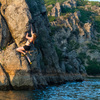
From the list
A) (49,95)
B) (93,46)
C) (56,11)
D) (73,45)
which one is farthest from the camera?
(56,11)

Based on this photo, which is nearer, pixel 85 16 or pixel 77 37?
pixel 77 37

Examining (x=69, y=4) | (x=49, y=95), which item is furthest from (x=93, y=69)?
(x=69, y=4)

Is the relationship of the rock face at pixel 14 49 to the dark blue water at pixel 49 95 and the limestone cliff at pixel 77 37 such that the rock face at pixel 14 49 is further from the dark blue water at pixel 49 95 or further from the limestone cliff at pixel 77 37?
the limestone cliff at pixel 77 37

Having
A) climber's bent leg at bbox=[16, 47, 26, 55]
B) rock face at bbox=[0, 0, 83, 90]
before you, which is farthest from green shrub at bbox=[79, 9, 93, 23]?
climber's bent leg at bbox=[16, 47, 26, 55]

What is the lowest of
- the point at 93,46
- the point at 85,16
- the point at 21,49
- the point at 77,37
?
the point at 93,46

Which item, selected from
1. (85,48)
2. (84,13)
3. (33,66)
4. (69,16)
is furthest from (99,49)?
(33,66)

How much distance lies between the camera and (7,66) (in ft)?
86.9

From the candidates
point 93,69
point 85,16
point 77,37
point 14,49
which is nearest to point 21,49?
point 14,49

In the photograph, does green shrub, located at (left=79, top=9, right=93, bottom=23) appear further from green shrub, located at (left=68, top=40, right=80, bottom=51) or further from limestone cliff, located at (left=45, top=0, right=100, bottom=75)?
green shrub, located at (left=68, top=40, right=80, bottom=51)

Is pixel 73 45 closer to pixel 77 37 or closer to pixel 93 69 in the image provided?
pixel 77 37

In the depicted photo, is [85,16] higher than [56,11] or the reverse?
the reverse

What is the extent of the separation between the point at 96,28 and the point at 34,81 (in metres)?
103

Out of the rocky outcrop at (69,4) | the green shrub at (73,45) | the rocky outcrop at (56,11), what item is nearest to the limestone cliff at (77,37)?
the green shrub at (73,45)

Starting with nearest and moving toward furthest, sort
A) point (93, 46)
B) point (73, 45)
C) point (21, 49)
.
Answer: point (21, 49)
point (93, 46)
point (73, 45)
